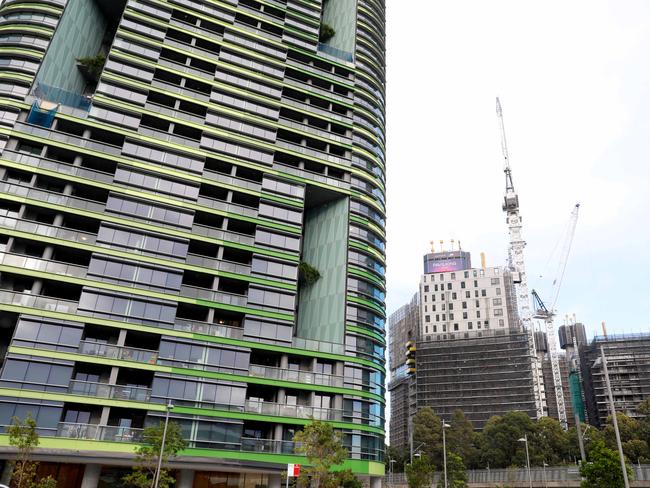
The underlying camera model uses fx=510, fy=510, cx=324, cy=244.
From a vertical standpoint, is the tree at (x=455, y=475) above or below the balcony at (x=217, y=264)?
below

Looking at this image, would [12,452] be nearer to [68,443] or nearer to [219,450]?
[68,443]

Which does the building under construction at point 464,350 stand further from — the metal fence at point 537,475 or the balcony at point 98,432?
the balcony at point 98,432

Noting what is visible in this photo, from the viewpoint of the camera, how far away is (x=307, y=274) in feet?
196

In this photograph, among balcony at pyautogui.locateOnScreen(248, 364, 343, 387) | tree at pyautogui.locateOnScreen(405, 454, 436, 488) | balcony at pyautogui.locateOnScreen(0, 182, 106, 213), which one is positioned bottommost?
tree at pyautogui.locateOnScreen(405, 454, 436, 488)

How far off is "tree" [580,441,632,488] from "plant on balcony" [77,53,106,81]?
65.9 metres

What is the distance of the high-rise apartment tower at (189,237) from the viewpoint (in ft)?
143

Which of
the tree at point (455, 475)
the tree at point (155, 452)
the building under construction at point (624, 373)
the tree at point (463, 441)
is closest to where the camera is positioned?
the tree at point (155, 452)

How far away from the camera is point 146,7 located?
62.2m

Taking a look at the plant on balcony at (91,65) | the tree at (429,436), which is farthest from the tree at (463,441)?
the plant on balcony at (91,65)

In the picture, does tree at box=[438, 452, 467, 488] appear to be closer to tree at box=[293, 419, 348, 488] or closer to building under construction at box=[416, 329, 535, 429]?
tree at box=[293, 419, 348, 488]

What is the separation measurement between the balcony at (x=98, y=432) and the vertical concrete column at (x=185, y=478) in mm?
5635

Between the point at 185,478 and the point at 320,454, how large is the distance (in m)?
14.1

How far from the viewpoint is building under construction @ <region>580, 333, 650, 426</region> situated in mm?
127438

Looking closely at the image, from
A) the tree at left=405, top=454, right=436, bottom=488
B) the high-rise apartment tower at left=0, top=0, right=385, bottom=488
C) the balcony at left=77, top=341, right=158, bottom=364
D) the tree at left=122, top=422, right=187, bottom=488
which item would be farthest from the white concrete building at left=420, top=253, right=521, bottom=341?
the tree at left=122, top=422, right=187, bottom=488
